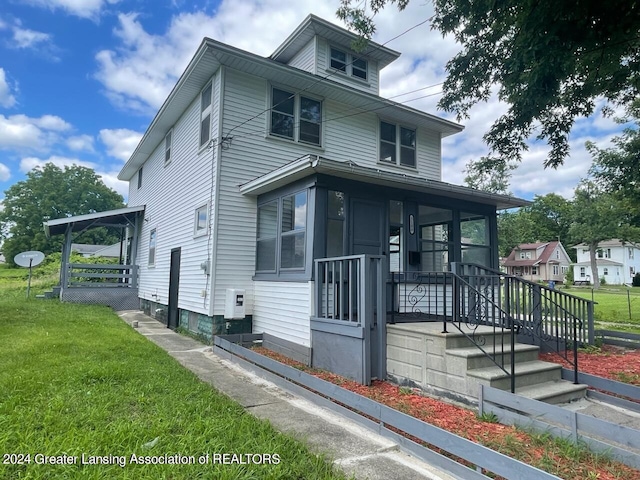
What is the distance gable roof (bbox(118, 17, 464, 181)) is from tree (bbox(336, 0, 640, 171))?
112 inches

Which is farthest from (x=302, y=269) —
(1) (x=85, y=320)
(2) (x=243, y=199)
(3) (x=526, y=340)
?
(1) (x=85, y=320)

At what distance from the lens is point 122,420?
3.38 m

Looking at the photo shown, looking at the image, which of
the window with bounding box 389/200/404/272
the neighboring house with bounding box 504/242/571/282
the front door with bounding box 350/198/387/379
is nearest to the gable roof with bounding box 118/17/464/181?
the front door with bounding box 350/198/387/379

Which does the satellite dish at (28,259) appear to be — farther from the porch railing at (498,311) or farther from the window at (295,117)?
the porch railing at (498,311)

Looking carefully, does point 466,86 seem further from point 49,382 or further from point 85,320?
point 85,320

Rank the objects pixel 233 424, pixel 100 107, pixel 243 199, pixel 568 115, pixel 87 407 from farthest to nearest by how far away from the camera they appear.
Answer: pixel 100 107 → pixel 243 199 → pixel 568 115 → pixel 87 407 → pixel 233 424

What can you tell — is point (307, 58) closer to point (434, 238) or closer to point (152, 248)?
point (434, 238)

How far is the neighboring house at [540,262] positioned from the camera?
→ 48750mm

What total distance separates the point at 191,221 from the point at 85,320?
3534mm

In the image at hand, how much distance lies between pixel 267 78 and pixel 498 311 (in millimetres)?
7140

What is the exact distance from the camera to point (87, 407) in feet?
11.9

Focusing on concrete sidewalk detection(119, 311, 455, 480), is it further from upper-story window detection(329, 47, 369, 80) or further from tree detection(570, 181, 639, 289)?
tree detection(570, 181, 639, 289)

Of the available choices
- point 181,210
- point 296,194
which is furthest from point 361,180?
point 181,210

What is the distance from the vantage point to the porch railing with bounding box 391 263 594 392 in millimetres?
4777
